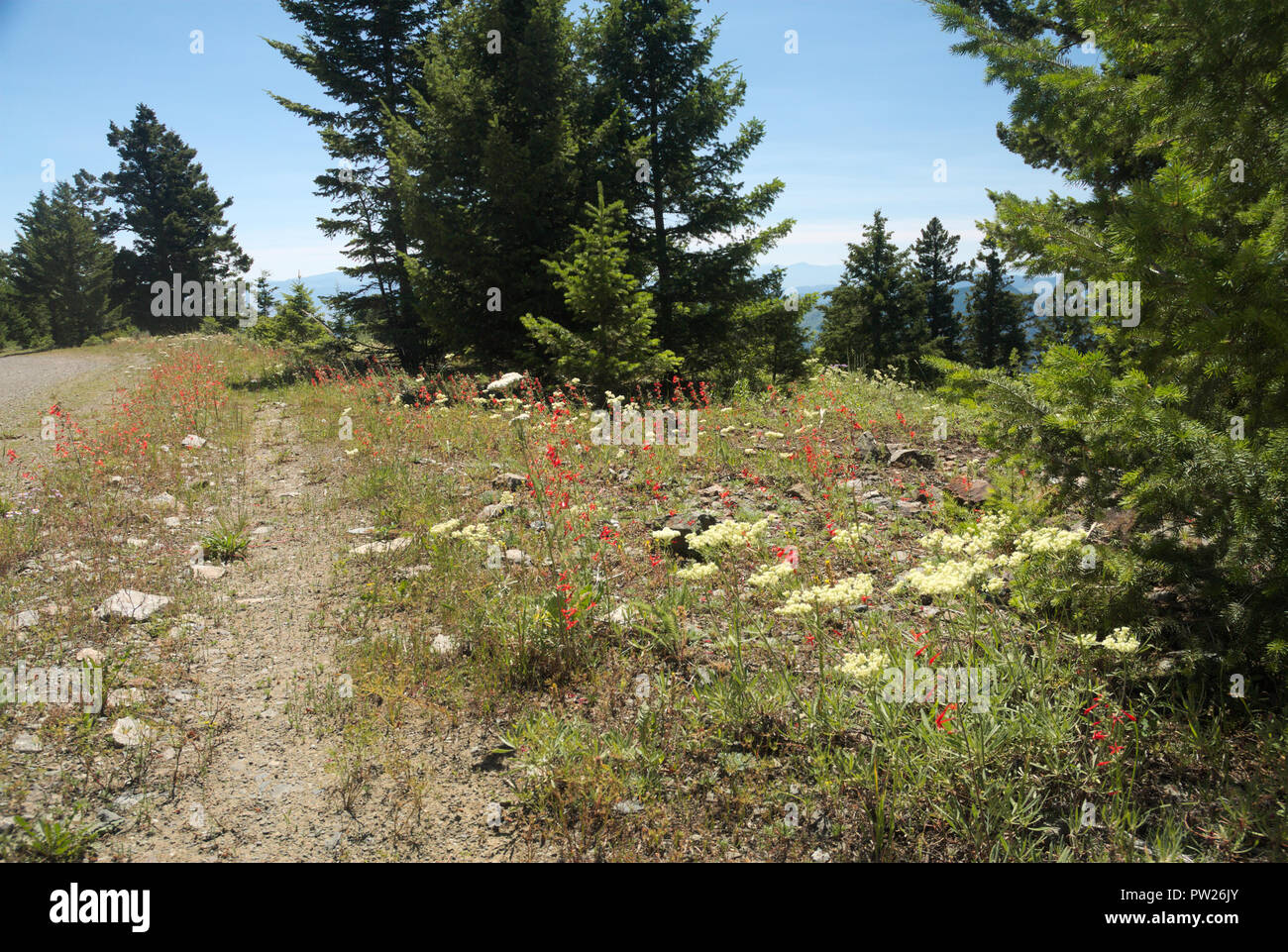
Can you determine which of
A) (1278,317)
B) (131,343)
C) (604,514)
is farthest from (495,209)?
(131,343)

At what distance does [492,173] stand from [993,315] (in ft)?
136

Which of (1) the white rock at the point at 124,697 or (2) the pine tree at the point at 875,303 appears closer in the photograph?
(1) the white rock at the point at 124,697

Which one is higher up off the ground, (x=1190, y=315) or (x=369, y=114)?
(x=369, y=114)

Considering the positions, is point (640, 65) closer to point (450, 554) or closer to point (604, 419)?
point (604, 419)

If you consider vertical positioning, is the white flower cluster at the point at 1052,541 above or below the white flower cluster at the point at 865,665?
above

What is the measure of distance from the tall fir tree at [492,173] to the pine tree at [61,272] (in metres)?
39.6

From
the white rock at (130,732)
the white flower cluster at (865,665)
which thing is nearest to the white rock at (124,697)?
the white rock at (130,732)

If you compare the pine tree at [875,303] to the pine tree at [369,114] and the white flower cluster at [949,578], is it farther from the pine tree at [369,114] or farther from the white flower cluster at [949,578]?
the white flower cluster at [949,578]

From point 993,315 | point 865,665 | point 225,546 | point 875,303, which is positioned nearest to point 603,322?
point 225,546

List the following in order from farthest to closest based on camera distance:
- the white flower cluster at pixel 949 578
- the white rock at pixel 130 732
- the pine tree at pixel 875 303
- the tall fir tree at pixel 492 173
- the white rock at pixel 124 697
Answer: the pine tree at pixel 875 303 < the tall fir tree at pixel 492 173 < the white rock at pixel 124 697 < the white rock at pixel 130 732 < the white flower cluster at pixel 949 578

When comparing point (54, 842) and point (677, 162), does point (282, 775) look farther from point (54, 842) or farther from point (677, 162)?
point (677, 162)

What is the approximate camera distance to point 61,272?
4059 centimetres

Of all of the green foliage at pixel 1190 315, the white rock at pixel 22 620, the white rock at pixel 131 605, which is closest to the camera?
the green foliage at pixel 1190 315

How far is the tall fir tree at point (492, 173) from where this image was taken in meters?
13.2
